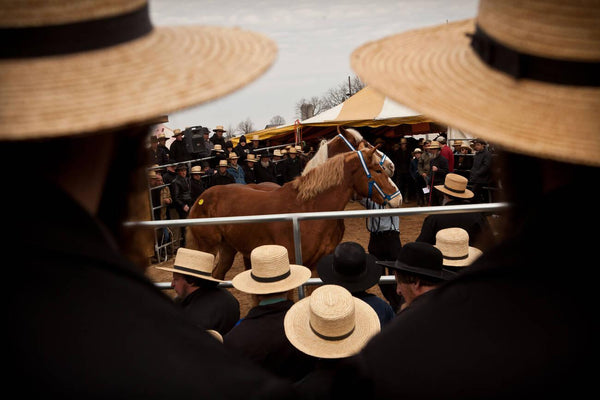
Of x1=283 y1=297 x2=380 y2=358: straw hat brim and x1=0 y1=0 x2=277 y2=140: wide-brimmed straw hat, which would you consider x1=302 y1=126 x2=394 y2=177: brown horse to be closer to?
x1=283 y1=297 x2=380 y2=358: straw hat brim

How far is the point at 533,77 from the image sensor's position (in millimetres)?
854

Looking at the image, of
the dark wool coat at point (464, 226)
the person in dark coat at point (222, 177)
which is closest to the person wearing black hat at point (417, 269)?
the dark wool coat at point (464, 226)

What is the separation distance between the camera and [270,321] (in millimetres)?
2801

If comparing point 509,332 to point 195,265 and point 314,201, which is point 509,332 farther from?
point 314,201

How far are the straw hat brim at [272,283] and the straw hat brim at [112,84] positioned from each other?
2.26 metres

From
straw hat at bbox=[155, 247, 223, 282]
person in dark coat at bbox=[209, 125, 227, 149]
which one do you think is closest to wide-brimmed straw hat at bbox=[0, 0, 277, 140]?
straw hat at bbox=[155, 247, 223, 282]

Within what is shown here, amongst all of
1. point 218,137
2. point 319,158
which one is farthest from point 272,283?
point 218,137

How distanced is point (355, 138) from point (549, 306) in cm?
738

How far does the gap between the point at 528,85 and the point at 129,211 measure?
92 cm

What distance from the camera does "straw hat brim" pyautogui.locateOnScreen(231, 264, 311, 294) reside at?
3.04 m

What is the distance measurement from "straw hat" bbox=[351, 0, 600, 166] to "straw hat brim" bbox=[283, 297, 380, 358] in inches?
62.0

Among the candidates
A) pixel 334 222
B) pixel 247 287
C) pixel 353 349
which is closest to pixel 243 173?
pixel 334 222

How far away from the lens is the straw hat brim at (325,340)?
88.0 inches

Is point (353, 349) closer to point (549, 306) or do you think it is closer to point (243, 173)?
point (549, 306)
